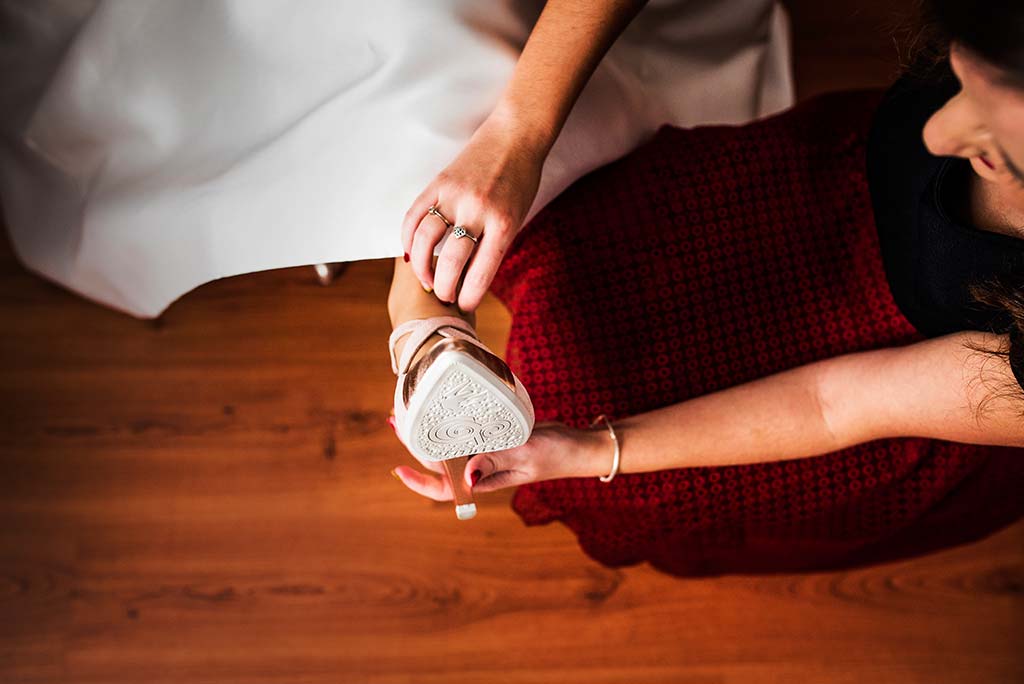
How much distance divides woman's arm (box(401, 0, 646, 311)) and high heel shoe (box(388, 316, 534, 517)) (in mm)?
76

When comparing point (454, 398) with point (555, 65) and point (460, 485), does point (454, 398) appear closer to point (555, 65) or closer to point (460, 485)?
point (460, 485)

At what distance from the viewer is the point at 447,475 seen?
88 cm

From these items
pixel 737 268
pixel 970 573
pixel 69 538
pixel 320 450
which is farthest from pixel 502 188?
pixel 970 573

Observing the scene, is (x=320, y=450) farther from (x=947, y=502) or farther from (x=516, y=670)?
(x=947, y=502)

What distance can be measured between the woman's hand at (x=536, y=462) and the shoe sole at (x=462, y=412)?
104 mm

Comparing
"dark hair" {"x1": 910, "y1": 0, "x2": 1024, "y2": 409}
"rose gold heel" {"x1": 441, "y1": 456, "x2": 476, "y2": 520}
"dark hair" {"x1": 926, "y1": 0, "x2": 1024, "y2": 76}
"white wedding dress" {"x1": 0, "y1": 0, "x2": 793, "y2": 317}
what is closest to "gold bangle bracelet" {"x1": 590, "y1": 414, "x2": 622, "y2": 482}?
"rose gold heel" {"x1": 441, "y1": 456, "x2": 476, "y2": 520}

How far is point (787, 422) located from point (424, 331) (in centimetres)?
41

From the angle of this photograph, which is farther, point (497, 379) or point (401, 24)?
point (401, 24)

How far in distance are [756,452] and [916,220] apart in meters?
0.30

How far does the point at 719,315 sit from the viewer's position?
38.9 inches

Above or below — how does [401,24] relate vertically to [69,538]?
above

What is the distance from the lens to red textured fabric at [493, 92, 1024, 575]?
975mm

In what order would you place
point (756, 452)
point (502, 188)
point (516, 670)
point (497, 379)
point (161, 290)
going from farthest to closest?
1. point (516, 670)
2. point (161, 290)
3. point (756, 452)
4. point (502, 188)
5. point (497, 379)

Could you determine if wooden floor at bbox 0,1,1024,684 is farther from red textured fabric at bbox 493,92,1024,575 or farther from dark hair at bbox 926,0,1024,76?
dark hair at bbox 926,0,1024,76
